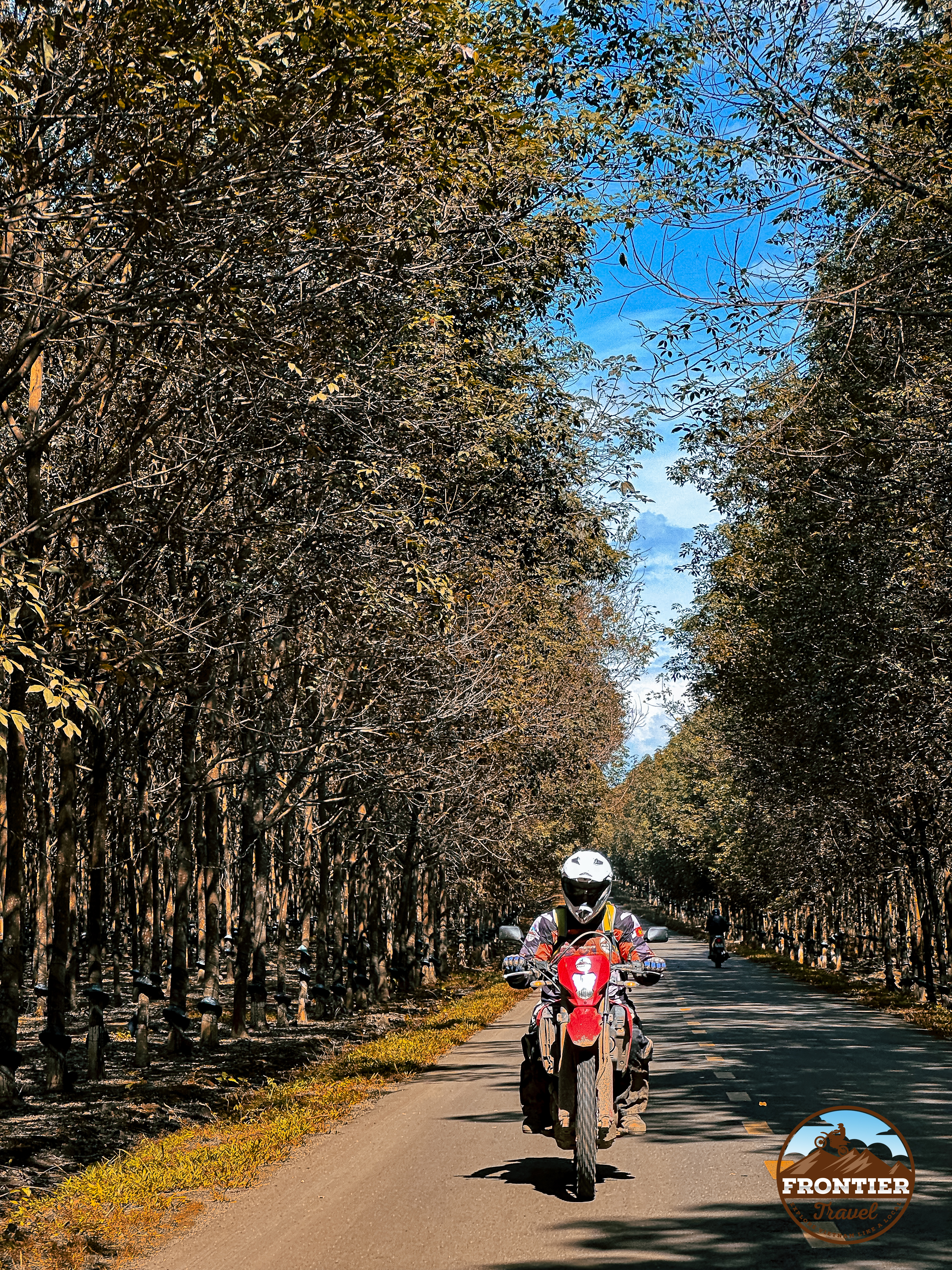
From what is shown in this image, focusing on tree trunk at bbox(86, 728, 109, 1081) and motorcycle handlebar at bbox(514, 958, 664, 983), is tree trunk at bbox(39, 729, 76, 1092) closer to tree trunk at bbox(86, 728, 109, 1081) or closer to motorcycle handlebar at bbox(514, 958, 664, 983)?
tree trunk at bbox(86, 728, 109, 1081)

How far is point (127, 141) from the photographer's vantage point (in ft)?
29.9

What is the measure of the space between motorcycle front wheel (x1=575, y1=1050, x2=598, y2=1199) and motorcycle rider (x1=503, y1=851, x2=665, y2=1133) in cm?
47

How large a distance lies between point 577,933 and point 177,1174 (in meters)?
3.33

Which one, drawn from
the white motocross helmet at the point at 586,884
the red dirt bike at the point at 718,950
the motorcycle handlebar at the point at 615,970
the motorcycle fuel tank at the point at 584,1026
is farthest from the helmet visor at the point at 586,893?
the red dirt bike at the point at 718,950

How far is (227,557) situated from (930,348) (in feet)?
30.2

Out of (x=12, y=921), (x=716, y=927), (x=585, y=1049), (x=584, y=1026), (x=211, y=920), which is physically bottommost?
(x=716, y=927)

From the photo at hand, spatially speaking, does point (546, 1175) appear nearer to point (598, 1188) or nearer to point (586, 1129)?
point (598, 1188)

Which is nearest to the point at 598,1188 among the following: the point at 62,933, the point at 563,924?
the point at 563,924

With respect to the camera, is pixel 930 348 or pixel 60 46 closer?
pixel 60 46

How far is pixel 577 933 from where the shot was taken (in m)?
8.90

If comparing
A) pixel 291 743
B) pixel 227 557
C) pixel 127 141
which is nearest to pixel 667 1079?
pixel 227 557

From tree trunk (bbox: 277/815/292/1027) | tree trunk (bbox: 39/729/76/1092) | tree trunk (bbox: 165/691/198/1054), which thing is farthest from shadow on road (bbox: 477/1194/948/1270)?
tree trunk (bbox: 277/815/292/1027)

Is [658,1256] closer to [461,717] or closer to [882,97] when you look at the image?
[882,97]

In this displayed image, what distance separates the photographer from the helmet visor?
871 centimetres
